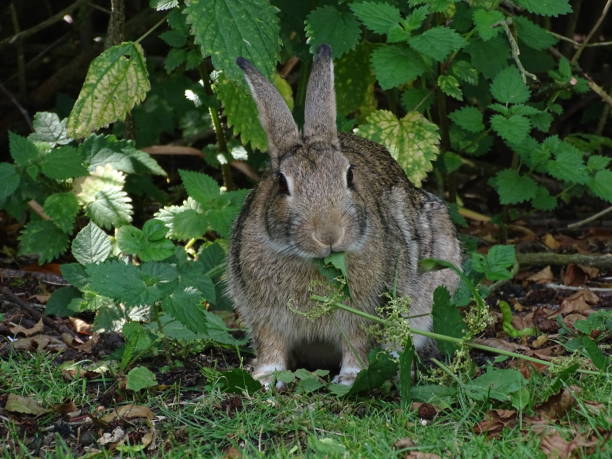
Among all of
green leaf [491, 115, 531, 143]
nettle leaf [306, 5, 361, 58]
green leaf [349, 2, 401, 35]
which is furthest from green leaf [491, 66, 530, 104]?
nettle leaf [306, 5, 361, 58]

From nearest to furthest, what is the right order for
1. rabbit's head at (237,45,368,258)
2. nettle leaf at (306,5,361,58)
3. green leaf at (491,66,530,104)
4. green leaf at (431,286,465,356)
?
rabbit's head at (237,45,368,258), green leaf at (431,286,465,356), nettle leaf at (306,5,361,58), green leaf at (491,66,530,104)

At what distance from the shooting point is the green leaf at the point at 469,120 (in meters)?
5.59

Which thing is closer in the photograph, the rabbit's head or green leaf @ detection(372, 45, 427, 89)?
the rabbit's head

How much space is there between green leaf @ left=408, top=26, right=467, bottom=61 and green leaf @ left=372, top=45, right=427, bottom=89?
16 centimetres

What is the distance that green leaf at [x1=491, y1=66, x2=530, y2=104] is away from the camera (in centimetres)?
534

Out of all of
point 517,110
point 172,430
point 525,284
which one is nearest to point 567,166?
point 517,110

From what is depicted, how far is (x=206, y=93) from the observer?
19.4 ft

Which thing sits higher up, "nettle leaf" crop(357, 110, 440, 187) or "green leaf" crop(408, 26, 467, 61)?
"green leaf" crop(408, 26, 467, 61)

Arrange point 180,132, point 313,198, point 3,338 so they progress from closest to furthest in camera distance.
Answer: point 313,198, point 3,338, point 180,132

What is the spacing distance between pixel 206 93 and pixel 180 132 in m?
1.73

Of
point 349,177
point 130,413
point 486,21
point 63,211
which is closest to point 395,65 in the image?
point 486,21

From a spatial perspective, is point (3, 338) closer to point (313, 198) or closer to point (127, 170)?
point (127, 170)

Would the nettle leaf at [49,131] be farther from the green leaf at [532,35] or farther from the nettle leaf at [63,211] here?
the green leaf at [532,35]

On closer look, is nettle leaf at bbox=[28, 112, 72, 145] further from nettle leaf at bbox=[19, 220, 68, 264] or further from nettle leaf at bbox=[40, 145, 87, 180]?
nettle leaf at bbox=[19, 220, 68, 264]
